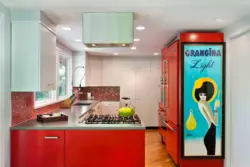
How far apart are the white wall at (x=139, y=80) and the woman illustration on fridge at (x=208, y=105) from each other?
361 centimetres

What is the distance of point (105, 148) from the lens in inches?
104

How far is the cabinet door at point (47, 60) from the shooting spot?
2.76 metres

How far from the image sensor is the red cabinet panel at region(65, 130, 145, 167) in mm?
2629

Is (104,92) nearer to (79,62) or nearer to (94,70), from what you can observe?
(94,70)

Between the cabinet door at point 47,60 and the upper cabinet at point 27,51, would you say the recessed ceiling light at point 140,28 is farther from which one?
the upper cabinet at point 27,51

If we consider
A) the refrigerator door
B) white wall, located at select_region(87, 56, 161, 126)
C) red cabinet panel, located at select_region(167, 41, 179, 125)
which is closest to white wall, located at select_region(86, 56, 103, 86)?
white wall, located at select_region(87, 56, 161, 126)

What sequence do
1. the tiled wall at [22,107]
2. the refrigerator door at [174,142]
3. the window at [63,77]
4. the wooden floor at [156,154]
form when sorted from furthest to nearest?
1. the window at [63,77]
2. the wooden floor at [156,154]
3. the refrigerator door at [174,142]
4. the tiled wall at [22,107]

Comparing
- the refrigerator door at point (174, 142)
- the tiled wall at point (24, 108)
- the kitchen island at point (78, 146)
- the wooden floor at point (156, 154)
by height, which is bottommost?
the wooden floor at point (156, 154)

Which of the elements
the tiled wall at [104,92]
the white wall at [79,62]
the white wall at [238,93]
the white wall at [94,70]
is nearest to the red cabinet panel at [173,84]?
the white wall at [238,93]

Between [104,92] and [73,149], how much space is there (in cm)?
463

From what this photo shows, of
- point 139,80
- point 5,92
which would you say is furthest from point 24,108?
point 139,80

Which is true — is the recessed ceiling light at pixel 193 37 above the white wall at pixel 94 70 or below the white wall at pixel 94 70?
above

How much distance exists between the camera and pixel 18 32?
8.72 feet

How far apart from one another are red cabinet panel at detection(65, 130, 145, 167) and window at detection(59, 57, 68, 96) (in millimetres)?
2900
